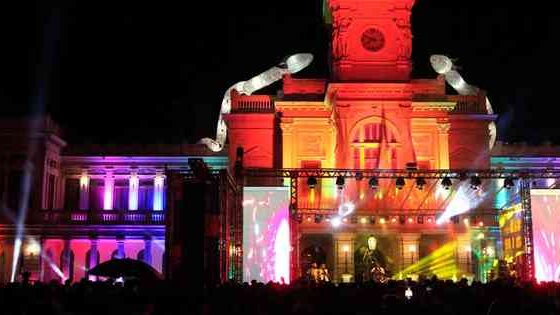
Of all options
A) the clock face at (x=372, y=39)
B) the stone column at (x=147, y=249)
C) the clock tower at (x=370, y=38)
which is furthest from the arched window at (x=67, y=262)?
the clock face at (x=372, y=39)

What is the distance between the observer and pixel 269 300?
52.3 feet

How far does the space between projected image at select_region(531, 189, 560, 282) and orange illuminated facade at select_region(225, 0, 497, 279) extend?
774 centimetres

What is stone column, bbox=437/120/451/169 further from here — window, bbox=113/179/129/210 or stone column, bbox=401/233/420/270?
window, bbox=113/179/129/210

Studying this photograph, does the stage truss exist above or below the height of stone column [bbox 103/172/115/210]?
below

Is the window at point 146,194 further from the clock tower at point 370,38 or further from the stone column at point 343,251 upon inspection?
the stone column at point 343,251

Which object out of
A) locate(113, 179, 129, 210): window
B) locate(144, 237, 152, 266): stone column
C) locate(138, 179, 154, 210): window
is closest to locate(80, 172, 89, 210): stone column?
locate(113, 179, 129, 210): window

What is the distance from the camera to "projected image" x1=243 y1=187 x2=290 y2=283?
29453 millimetres

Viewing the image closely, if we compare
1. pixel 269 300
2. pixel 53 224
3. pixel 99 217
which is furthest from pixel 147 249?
pixel 269 300

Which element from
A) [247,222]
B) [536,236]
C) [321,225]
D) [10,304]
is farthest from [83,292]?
[321,225]

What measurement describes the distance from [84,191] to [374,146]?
1886cm

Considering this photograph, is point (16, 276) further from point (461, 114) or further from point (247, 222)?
point (461, 114)

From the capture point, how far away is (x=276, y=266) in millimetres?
30156

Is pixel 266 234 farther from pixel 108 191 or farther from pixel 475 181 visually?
pixel 108 191

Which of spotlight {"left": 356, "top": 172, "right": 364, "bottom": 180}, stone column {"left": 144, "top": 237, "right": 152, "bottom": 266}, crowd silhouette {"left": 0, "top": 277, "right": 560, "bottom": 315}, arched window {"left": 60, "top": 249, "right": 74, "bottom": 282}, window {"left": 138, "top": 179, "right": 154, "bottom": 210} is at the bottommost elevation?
crowd silhouette {"left": 0, "top": 277, "right": 560, "bottom": 315}
